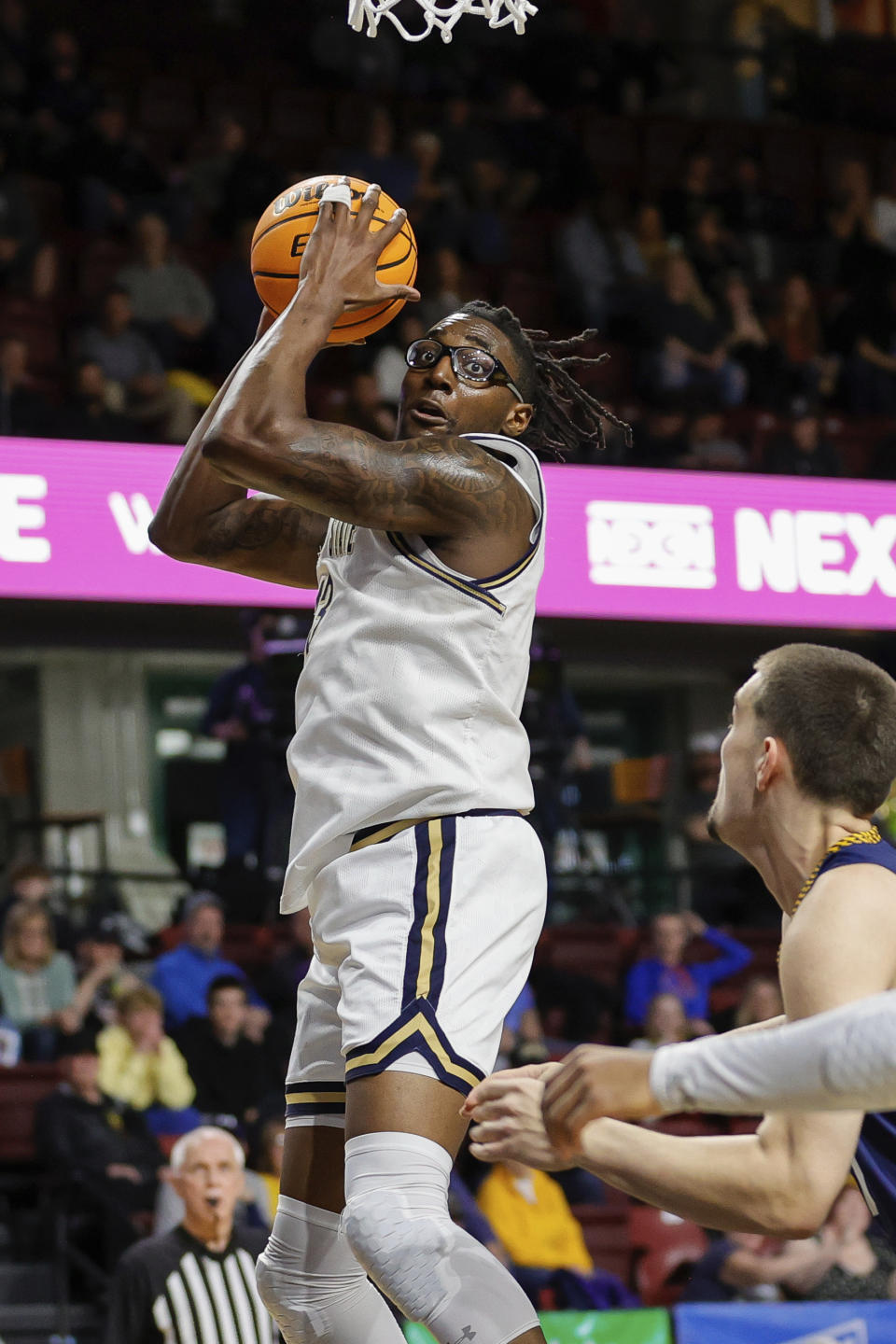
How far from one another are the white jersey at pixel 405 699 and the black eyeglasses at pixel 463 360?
228 millimetres

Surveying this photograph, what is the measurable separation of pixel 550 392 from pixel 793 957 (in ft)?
5.01

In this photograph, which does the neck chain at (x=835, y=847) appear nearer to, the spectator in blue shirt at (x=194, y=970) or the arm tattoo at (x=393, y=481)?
the arm tattoo at (x=393, y=481)

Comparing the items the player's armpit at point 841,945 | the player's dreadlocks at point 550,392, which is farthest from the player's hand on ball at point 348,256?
the player's armpit at point 841,945

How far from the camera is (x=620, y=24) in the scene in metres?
15.8

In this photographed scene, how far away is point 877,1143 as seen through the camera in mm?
2561

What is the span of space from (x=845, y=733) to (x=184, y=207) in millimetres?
9300

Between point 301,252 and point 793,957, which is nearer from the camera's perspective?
point 793,957

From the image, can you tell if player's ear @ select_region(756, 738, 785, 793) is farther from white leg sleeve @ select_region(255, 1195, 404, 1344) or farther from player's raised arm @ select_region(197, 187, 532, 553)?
white leg sleeve @ select_region(255, 1195, 404, 1344)

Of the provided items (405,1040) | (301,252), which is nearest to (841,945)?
(405,1040)

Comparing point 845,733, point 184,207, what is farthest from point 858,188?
point 845,733

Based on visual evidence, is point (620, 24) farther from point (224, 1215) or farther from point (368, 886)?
point (368, 886)

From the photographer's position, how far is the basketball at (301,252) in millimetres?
3436

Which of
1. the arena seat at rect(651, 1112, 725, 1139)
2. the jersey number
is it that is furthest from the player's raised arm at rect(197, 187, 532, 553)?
the arena seat at rect(651, 1112, 725, 1139)

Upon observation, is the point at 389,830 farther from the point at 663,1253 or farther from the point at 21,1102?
the point at 21,1102
